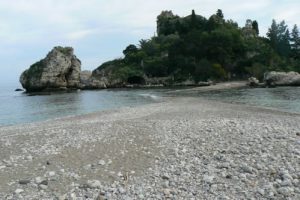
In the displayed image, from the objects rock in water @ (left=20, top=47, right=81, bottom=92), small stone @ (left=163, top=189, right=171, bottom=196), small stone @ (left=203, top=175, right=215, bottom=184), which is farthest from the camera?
rock in water @ (left=20, top=47, right=81, bottom=92)

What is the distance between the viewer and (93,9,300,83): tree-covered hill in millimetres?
110875

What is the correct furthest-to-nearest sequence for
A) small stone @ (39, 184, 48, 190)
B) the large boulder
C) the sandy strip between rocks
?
the large boulder → small stone @ (39, 184, 48, 190) → the sandy strip between rocks

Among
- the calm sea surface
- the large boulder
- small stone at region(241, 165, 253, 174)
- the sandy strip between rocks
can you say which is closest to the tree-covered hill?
the large boulder

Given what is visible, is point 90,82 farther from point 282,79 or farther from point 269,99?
point 269,99

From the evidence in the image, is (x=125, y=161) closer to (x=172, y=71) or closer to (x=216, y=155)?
(x=216, y=155)

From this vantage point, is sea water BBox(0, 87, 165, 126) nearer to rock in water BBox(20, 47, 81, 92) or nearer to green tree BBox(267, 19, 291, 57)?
rock in water BBox(20, 47, 81, 92)

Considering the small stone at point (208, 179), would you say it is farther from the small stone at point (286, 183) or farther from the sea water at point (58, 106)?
the sea water at point (58, 106)

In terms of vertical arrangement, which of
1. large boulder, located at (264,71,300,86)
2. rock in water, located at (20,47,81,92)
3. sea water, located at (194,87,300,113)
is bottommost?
sea water, located at (194,87,300,113)

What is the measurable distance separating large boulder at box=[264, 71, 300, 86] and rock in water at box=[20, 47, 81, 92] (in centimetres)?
5404

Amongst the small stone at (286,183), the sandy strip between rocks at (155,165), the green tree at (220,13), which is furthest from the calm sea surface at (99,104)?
the green tree at (220,13)

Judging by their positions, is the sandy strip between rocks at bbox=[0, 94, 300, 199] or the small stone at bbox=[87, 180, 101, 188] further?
the small stone at bbox=[87, 180, 101, 188]

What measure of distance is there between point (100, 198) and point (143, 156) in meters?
3.91

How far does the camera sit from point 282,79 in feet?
285

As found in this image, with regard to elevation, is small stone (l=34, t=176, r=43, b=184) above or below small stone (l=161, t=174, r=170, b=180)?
above
